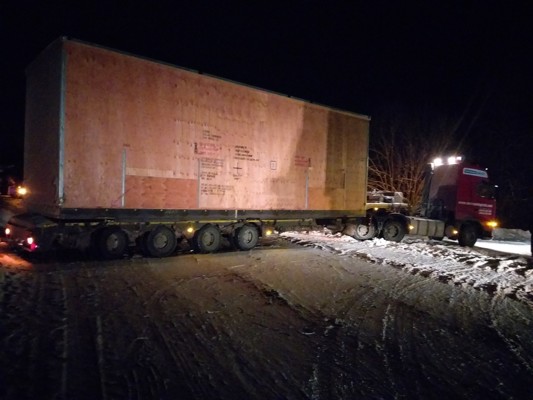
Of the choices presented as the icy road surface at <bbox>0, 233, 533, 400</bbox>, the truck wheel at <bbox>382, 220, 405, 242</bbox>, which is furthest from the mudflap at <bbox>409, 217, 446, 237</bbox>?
the icy road surface at <bbox>0, 233, 533, 400</bbox>

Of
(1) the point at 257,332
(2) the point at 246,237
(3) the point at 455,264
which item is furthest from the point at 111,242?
(3) the point at 455,264

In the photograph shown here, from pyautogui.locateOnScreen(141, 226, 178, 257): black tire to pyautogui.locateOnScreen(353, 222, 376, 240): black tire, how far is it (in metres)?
7.33

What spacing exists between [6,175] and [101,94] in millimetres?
28106

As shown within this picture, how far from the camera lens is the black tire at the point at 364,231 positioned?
15805mm

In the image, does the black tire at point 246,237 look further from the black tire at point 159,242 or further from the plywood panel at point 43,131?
the plywood panel at point 43,131

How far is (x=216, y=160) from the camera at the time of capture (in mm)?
11328

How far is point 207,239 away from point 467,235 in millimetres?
10106

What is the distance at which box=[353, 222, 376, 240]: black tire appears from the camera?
51.9 ft

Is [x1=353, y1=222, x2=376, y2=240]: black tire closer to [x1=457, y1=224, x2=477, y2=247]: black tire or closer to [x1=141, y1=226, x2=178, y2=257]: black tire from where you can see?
[x1=457, y1=224, x2=477, y2=247]: black tire

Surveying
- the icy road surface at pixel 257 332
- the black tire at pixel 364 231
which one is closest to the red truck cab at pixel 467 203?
the black tire at pixel 364 231

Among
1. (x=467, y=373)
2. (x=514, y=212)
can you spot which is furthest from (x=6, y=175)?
(x=514, y=212)

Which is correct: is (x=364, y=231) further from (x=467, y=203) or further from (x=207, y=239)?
(x=207, y=239)

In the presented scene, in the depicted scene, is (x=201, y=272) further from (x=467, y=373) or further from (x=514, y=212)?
(x=514, y=212)

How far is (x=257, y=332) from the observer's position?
18.1 feet
